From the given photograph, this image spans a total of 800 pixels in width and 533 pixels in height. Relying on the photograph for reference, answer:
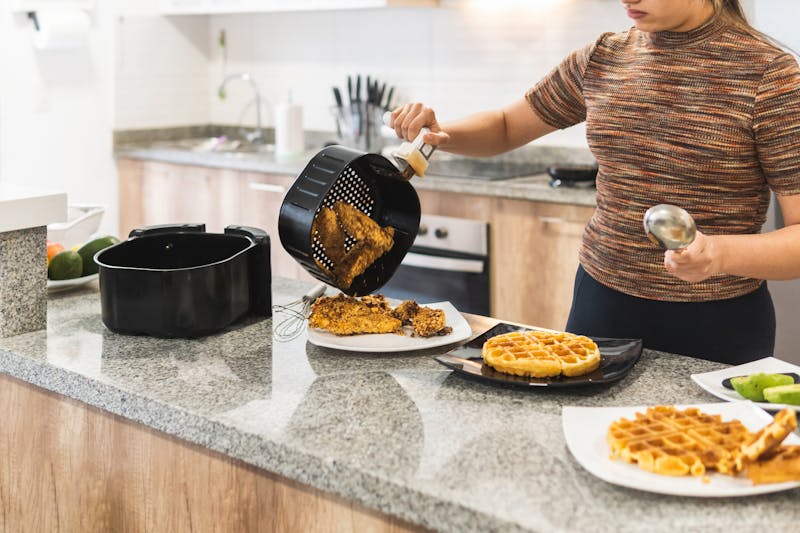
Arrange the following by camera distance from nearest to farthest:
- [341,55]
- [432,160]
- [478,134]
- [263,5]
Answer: [478,134] → [432,160] → [263,5] → [341,55]

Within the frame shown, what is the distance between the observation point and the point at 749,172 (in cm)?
166

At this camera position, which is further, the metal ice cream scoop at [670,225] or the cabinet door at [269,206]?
the cabinet door at [269,206]

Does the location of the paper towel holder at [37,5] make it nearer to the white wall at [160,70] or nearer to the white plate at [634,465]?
the white wall at [160,70]

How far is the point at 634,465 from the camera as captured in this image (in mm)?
1072

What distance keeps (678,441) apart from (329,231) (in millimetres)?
686

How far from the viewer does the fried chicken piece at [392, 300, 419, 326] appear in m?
1.63

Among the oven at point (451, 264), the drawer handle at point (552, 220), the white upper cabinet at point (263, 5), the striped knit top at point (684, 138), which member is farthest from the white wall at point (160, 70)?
the striped knit top at point (684, 138)

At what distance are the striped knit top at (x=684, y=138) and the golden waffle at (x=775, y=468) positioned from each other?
2.16 feet

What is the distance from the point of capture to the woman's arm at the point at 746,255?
130cm

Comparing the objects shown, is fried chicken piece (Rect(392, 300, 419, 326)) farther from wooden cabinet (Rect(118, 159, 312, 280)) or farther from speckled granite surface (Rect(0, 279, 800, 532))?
wooden cabinet (Rect(118, 159, 312, 280))

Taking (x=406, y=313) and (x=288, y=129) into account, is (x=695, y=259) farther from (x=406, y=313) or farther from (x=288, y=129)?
(x=288, y=129)

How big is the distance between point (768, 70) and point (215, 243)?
1.02 m

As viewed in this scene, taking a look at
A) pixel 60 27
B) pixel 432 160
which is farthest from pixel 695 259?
pixel 60 27

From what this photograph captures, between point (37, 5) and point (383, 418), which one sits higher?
point (37, 5)
